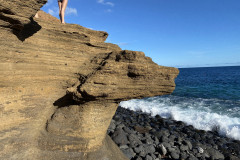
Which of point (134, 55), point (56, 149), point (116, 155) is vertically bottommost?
point (116, 155)

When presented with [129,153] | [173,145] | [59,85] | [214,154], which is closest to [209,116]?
[214,154]

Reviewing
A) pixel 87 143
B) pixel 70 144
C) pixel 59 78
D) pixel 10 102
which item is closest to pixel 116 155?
pixel 87 143

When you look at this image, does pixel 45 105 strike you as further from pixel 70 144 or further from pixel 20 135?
pixel 70 144

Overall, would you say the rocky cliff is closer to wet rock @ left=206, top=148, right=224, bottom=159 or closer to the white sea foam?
wet rock @ left=206, top=148, right=224, bottom=159

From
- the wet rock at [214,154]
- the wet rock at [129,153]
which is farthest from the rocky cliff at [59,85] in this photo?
the wet rock at [214,154]

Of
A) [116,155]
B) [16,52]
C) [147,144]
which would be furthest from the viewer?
[147,144]

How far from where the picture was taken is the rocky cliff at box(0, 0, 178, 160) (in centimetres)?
360

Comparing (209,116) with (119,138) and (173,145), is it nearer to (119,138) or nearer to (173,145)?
(173,145)

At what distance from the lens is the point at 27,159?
3744mm

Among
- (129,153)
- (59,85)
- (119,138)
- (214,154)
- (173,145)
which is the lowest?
(214,154)

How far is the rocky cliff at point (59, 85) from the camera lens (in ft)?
11.8

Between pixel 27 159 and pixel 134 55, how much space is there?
11.4 ft

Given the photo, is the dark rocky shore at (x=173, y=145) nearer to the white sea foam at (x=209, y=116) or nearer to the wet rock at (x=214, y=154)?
the wet rock at (x=214, y=154)

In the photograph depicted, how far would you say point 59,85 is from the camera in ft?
14.4
